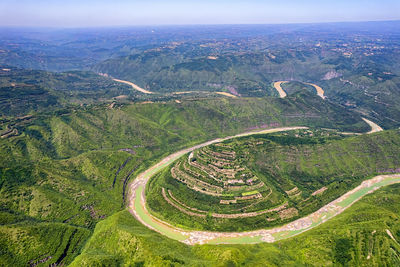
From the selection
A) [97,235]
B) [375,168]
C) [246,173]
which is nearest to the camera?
[97,235]

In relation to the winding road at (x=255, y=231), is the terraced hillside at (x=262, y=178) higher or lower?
higher

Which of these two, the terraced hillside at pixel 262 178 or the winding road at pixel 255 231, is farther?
the terraced hillside at pixel 262 178

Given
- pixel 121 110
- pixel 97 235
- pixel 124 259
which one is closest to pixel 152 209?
pixel 97 235

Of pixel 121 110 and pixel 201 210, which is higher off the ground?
pixel 121 110

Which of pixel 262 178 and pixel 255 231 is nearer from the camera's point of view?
pixel 255 231

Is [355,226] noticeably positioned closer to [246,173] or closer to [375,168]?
[246,173]

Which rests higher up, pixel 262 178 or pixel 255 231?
pixel 262 178
